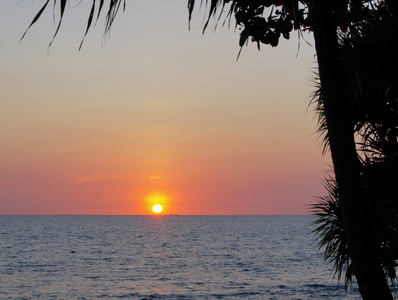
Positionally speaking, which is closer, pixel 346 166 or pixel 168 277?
pixel 346 166

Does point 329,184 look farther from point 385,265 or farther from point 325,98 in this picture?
point 325,98

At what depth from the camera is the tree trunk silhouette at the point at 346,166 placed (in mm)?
3594

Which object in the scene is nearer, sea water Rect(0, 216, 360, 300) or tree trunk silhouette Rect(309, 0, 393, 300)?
tree trunk silhouette Rect(309, 0, 393, 300)

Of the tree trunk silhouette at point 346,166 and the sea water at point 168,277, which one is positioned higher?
the tree trunk silhouette at point 346,166

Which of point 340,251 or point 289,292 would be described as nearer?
point 340,251

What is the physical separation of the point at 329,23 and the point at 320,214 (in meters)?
7.85

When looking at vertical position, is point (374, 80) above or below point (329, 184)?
above

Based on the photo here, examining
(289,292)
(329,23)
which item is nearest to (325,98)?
(329,23)

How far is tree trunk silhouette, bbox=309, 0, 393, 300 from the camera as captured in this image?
3594mm

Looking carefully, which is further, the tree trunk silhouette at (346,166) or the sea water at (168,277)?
the sea water at (168,277)

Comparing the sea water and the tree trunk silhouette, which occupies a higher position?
the tree trunk silhouette

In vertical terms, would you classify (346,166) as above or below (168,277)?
above

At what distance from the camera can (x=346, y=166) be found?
3.66 meters

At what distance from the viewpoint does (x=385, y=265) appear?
32.2 feet
